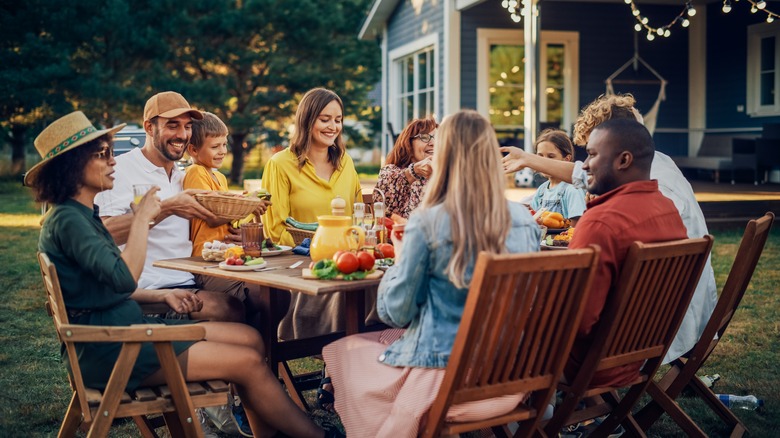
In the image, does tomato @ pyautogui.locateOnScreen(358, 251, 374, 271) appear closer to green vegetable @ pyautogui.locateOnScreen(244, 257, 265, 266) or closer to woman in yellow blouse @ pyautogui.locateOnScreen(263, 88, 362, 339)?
green vegetable @ pyautogui.locateOnScreen(244, 257, 265, 266)

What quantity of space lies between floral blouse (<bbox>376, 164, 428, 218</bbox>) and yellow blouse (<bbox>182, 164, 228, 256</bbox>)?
3.60 feet

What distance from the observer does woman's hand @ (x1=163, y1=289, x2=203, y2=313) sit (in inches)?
138

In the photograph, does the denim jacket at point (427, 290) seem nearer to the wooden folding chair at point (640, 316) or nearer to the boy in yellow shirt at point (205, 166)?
the wooden folding chair at point (640, 316)

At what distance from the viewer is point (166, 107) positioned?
4.05m

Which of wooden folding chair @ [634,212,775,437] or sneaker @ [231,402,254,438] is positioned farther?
sneaker @ [231,402,254,438]

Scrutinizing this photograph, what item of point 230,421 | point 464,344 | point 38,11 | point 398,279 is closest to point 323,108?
point 230,421

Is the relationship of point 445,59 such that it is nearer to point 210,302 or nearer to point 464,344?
point 210,302

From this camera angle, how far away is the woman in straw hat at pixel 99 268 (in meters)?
2.85

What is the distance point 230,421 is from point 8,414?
1173 millimetres

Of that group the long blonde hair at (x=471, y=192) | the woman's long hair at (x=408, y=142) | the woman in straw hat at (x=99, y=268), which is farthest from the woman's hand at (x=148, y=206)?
the woman's long hair at (x=408, y=142)

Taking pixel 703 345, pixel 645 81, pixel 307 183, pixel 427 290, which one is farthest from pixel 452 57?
pixel 427 290

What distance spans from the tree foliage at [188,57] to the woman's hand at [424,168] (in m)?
15.6

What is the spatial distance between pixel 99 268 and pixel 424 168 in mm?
2230

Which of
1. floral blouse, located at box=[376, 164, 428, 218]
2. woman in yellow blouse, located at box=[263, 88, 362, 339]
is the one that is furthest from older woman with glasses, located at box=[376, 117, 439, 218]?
woman in yellow blouse, located at box=[263, 88, 362, 339]
